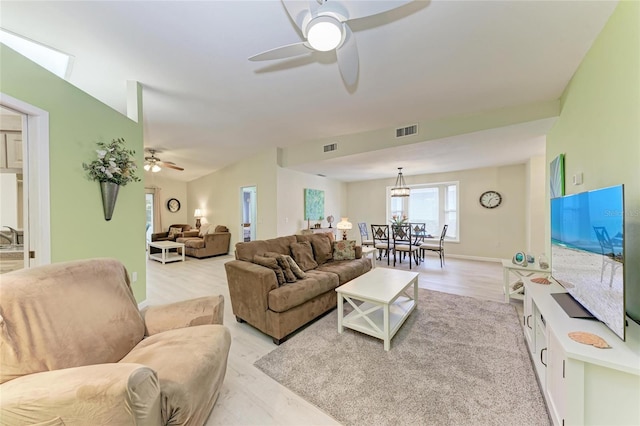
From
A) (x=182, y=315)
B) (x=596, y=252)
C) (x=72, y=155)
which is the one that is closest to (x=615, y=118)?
(x=596, y=252)

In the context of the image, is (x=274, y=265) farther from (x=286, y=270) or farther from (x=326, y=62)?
(x=326, y=62)

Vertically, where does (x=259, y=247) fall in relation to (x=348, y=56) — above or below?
below

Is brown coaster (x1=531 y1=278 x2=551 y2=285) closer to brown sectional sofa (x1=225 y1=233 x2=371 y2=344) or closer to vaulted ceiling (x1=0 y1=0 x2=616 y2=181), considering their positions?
brown sectional sofa (x1=225 y1=233 x2=371 y2=344)

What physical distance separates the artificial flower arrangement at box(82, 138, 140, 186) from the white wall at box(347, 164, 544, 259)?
6.67 meters

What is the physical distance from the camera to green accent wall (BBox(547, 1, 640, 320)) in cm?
145

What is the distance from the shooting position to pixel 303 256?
11.3ft

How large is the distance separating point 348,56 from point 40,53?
Answer: 3591 millimetres

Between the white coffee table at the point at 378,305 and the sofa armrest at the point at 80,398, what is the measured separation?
1752 mm

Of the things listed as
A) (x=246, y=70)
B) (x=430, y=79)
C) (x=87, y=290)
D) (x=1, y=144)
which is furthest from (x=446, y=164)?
(x=1, y=144)

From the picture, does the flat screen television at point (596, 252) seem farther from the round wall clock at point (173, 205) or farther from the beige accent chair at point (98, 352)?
the round wall clock at point (173, 205)

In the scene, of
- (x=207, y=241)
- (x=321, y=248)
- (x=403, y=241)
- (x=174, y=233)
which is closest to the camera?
(x=321, y=248)

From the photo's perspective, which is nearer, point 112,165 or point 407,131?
point 112,165

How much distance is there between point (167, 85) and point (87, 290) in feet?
9.27

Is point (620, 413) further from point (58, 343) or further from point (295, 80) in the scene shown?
point (295, 80)
